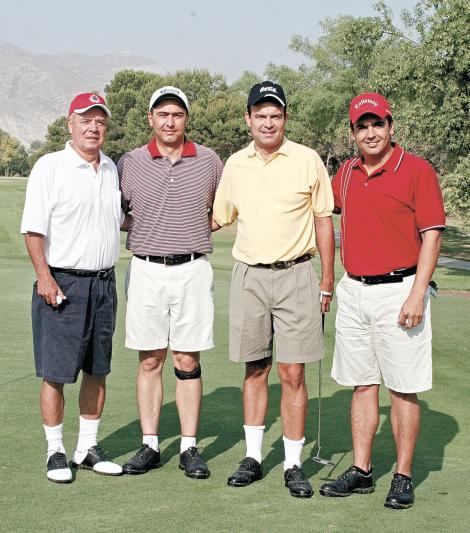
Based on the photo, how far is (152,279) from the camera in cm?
534

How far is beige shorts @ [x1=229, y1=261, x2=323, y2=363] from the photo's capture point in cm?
512

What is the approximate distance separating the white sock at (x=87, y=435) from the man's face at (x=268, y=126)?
6.15 feet

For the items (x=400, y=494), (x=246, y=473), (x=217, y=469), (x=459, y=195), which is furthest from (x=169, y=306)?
(x=459, y=195)

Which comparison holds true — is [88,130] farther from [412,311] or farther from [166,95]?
[412,311]

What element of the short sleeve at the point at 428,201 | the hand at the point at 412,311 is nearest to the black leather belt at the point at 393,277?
the hand at the point at 412,311

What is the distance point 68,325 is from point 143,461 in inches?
34.4

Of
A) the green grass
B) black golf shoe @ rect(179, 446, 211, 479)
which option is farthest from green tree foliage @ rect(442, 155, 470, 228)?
black golf shoe @ rect(179, 446, 211, 479)

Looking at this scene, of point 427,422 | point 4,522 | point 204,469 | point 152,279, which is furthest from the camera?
point 427,422

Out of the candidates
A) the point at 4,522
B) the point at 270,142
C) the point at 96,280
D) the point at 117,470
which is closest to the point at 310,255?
the point at 270,142

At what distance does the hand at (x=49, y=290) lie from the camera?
5.01m

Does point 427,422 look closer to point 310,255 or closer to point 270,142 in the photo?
point 310,255

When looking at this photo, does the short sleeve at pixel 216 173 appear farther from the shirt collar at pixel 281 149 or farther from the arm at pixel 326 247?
the arm at pixel 326 247

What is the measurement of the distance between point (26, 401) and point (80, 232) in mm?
2164

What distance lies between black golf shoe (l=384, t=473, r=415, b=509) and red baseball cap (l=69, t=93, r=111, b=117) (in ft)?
8.44
